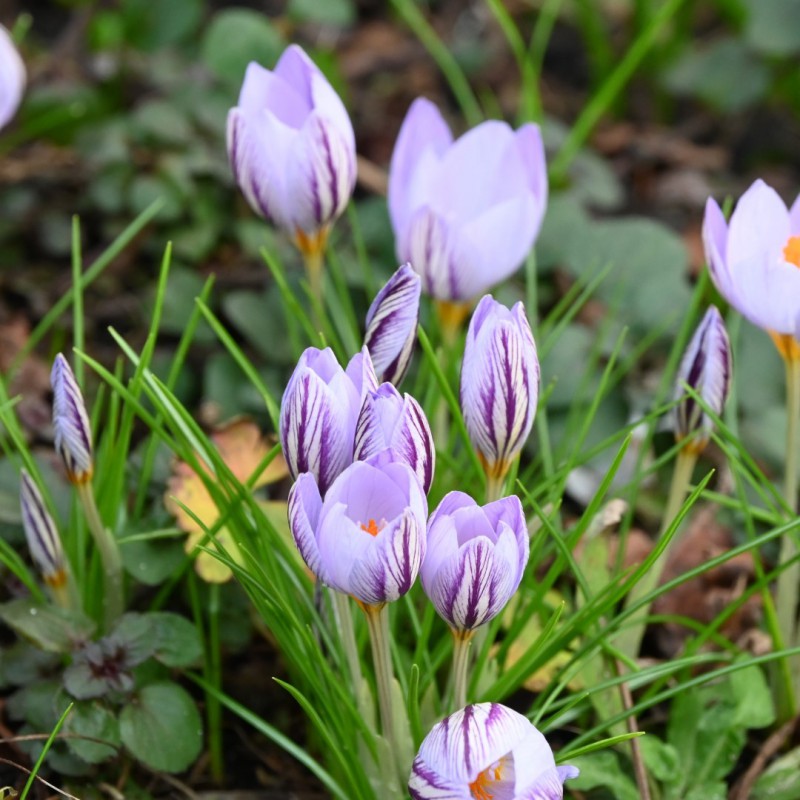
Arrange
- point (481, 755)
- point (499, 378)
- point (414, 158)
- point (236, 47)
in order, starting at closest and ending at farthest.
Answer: point (481, 755) < point (499, 378) < point (414, 158) < point (236, 47)

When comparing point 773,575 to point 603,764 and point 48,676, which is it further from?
point 48,676

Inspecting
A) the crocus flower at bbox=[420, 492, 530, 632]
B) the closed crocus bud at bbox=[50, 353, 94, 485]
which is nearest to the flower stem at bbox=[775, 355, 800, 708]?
the crocus flower at bbox=[420, 492, 530, 632]

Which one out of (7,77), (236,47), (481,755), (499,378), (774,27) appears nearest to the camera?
(481,755)

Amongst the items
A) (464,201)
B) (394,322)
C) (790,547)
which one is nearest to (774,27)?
(464,201)

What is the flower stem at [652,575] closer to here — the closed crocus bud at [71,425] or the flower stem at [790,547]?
the flower stem at [790,547]

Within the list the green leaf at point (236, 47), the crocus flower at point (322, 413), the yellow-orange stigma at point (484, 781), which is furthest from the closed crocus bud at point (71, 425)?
the green leaf at point (236, 47)

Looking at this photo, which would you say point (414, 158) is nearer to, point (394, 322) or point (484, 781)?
point (394, 322)
